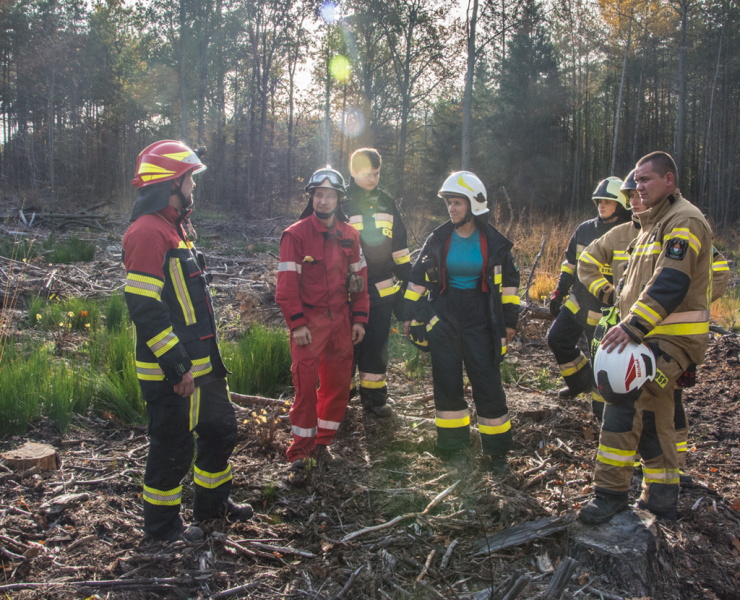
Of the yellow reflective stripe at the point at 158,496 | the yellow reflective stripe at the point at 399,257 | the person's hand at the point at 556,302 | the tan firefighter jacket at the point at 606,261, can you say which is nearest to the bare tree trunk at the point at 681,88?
the person's hand at the point at 556,302

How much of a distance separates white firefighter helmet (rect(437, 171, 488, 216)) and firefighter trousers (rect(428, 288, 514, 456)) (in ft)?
2.17

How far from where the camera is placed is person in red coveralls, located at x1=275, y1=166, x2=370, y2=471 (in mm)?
3807

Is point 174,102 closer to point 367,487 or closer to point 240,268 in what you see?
point 240,268

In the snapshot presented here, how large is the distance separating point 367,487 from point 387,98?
27.0 m

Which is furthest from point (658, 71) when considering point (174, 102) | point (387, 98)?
point (174, 102)

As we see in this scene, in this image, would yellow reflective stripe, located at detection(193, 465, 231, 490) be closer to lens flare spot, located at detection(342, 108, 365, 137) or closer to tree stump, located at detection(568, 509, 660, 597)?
tree stump, located at detection(568, 509, 660, 597)

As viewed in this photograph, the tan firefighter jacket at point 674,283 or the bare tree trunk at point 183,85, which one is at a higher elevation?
the bare tree trunk at point 183,85

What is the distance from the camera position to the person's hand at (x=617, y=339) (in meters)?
2.75

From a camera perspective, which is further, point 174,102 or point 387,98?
point 174,102

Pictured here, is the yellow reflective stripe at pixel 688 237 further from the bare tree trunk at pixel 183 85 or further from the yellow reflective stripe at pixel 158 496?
the bare tree trunk at pixel 183 85

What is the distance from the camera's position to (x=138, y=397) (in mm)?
4598

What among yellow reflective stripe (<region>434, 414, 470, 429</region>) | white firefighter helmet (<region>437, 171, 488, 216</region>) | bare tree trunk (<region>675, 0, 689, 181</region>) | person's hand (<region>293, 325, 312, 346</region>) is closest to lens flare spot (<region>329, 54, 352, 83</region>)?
bare tree trunk (<region>675, 0, 689, 181</region>)

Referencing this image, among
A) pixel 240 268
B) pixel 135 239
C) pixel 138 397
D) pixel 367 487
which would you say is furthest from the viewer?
pixel 240 268

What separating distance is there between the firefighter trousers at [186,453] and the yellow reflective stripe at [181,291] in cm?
42
